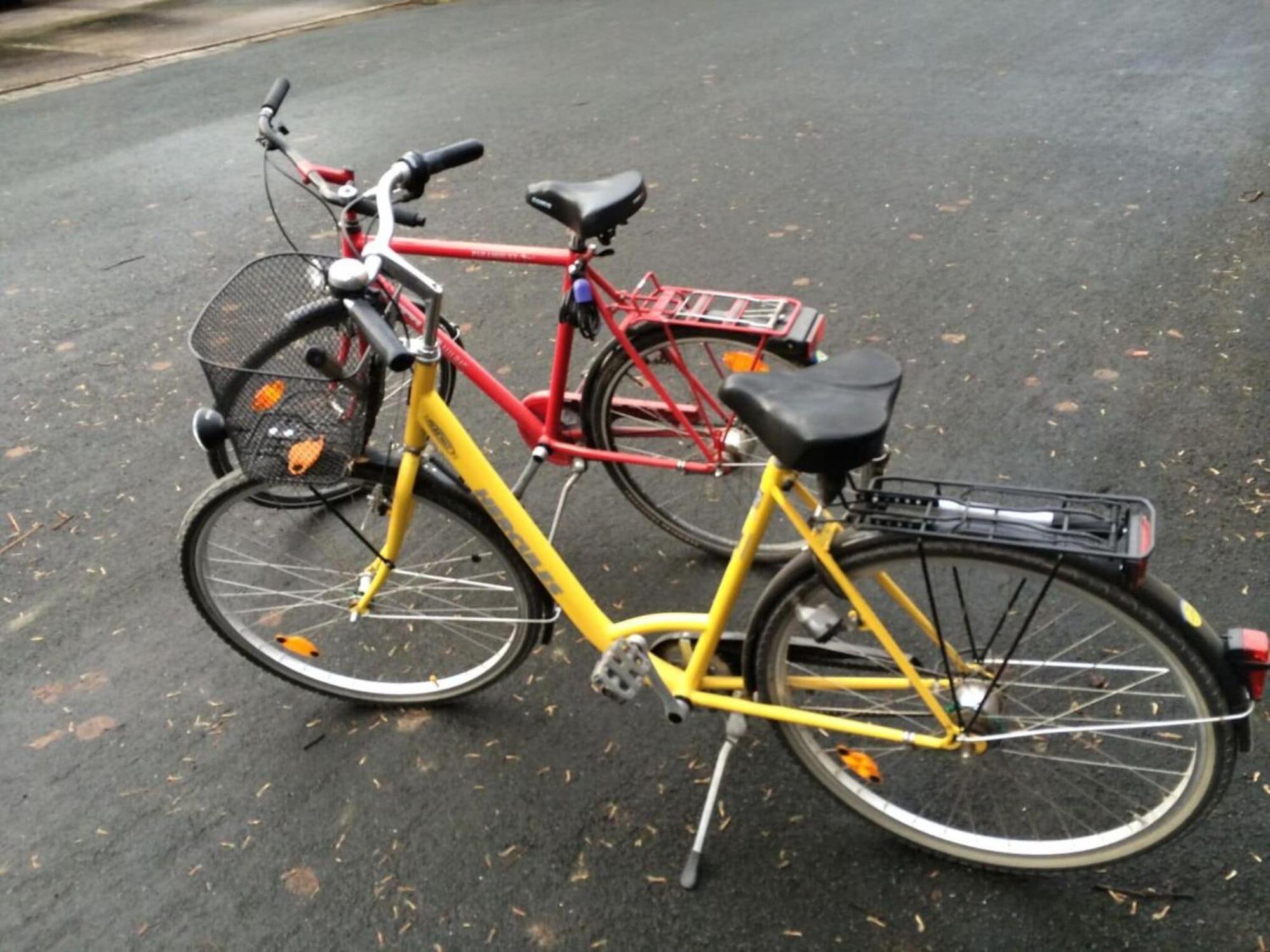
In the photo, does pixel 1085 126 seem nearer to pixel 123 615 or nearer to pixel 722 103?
pixel 722 103

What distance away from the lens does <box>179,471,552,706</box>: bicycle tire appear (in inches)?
96.0

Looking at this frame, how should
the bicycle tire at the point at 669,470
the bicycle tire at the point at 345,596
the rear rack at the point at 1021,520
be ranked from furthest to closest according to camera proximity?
the bicycle tire at the point at 669,470 → the bicycle tire at the point at 345,596 → the rear rack at the point at 1021,520

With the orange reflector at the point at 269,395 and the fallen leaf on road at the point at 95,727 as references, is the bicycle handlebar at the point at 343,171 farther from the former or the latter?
the fallen leaf on road at the point at 95,727

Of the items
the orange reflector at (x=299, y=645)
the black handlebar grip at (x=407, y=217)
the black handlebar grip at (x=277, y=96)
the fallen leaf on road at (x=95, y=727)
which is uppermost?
the black handlebar grip at (x=277, y=96)

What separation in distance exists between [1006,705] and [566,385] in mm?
1491

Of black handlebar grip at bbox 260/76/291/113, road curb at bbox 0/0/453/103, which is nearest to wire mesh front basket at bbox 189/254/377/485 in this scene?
black handlebar grip at bbox 260/76/291/113

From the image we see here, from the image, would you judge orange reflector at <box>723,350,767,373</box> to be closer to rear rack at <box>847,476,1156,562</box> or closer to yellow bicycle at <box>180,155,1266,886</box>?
yellow bicycle at <box>180,155,1266,886</box>

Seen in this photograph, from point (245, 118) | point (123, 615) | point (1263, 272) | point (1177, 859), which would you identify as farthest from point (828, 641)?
point (245, 118)

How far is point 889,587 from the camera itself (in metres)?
2.13

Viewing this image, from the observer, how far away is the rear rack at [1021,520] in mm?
1755

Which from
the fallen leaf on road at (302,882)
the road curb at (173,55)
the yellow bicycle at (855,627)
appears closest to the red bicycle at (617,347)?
the yellow bicycle at (855,627)

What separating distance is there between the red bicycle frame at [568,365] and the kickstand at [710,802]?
0.94 meters

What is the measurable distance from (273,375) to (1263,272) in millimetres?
4465

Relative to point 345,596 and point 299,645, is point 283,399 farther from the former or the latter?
point 345,596
